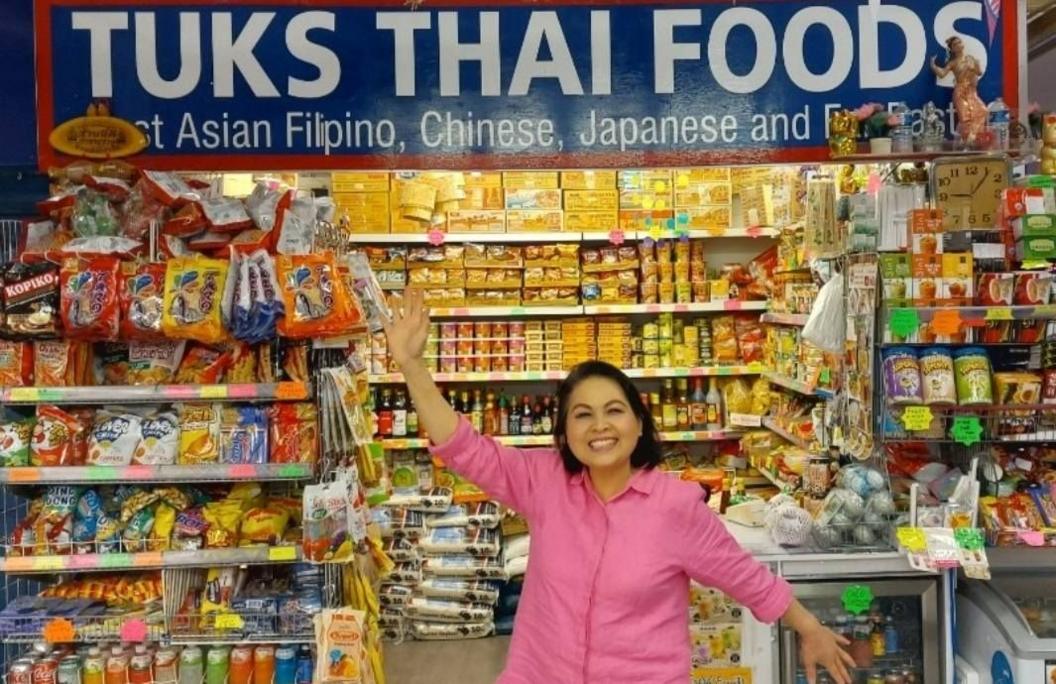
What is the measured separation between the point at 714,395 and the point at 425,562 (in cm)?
204

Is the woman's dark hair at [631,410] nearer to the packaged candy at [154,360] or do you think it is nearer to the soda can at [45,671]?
the packaged candy at [154,360]

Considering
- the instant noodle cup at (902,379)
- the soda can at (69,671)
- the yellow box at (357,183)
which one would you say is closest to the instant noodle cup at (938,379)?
the instant noodle cup at (902,379)

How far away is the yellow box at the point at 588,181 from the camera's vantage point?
5.75 meters

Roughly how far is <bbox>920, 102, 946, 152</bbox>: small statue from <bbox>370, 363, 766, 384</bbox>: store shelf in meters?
2.74

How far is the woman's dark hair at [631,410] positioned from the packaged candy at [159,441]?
54.3 inches

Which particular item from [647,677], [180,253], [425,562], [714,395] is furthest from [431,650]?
[647,677]

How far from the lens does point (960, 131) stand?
305cm

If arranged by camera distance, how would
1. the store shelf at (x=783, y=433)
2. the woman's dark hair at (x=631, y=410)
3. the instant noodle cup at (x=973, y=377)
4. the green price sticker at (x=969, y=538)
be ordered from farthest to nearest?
the store shelf at (x=783, y=433) → the instant noodle cup at (x=973, y=377) → the green price sticker at (x=969, y=538) → the woman's dark hair at (x=631, y=410)

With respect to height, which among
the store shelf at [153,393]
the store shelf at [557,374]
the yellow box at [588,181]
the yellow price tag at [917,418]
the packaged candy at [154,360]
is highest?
the yellow box at [588,181]

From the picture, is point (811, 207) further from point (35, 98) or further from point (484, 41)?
point (35, 98)

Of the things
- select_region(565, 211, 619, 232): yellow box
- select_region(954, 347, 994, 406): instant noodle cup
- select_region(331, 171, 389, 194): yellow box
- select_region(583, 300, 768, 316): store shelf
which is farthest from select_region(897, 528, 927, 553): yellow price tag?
select_region(331, 171, 389, 194): yellow box

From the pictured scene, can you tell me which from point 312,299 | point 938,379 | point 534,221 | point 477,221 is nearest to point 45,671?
point 312,299

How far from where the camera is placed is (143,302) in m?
2.88

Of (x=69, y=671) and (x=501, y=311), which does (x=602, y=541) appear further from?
(x=501, y=311)
